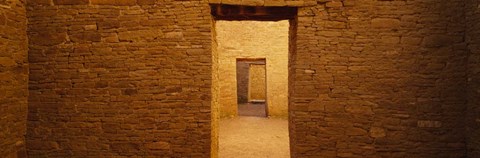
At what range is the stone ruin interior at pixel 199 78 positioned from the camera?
14.0 ft

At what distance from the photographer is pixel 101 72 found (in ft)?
14.6

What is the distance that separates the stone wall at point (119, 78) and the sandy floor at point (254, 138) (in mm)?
2007

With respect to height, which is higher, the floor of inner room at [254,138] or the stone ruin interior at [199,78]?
the stone ruin interior at [199,78]

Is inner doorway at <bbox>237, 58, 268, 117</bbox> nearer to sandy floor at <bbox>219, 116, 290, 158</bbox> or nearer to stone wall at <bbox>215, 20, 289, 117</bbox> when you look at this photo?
stone wall at <bbox>215, 20, 289, 117</bbox>

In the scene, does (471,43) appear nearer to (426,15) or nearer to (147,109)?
(426,15)

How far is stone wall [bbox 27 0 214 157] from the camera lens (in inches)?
173

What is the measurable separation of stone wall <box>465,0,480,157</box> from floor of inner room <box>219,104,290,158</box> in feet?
9.93

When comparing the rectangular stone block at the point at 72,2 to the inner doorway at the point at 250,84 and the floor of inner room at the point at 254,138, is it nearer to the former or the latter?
the floor of inner room at the point at 254,138

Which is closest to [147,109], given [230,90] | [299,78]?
[299,78]

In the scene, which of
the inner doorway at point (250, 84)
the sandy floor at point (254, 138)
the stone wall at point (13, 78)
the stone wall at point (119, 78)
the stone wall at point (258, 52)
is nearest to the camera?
the stone wall at point (13, 78)

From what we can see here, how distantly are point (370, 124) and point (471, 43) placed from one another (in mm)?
1703

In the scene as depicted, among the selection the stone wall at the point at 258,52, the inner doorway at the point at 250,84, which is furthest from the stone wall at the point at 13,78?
the inner doorway at the point at 250,84

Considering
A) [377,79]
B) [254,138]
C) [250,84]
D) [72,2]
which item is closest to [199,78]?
[72,2]

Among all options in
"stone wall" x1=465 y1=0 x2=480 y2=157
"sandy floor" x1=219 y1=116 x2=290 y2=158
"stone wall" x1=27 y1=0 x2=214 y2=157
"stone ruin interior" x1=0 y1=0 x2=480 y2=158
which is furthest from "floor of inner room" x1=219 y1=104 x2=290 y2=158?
"stone wall" x1=465 y1=0 x2=480 y2=157
